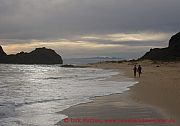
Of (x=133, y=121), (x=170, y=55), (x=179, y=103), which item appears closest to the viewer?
(x=133, y=121)

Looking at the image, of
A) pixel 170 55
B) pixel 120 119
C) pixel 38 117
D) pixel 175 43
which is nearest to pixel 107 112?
pixel 120 119

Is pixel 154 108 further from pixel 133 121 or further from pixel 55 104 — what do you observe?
pixel 55 104

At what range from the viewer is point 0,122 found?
1040cm

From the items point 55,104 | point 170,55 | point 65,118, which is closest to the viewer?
point 65,118

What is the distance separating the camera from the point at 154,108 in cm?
1219

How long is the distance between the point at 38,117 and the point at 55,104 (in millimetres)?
3521

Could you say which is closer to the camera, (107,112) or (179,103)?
(107,112)

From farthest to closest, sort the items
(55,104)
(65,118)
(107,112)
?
(55,104) → (107,112) → (65,118)

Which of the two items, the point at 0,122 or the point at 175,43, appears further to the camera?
the point at 175,43

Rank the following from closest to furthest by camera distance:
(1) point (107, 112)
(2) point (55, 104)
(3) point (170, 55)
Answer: (1) point (107, 112)
(2) point (55, 104)
(3) point (170, 55)

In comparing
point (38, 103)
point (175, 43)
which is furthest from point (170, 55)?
point (38, 103)

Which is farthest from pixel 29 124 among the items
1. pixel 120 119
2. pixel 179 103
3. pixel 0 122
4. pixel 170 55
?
pixel 170 55

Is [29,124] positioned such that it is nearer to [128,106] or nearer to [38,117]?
[38,117]

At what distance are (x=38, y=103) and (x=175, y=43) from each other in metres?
101
